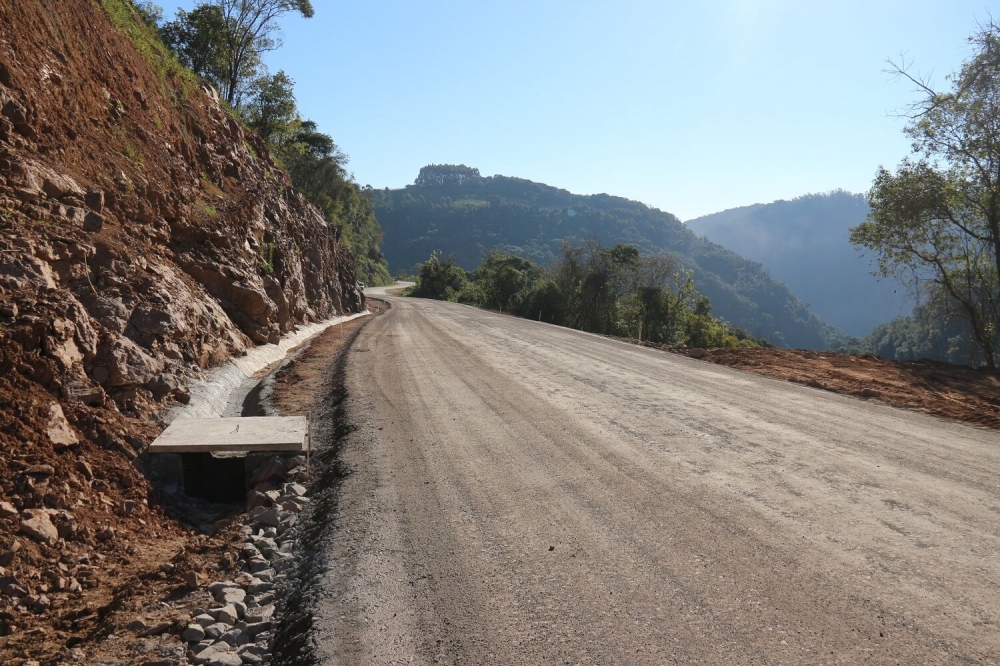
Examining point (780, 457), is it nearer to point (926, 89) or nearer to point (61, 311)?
point (61, 311)

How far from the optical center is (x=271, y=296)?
52.3 ft

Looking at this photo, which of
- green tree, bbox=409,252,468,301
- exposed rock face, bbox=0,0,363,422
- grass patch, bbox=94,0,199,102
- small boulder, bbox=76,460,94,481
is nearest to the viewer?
small boulder, bbox=76,460,94,481

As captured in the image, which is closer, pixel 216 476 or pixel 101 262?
pixel 216 476

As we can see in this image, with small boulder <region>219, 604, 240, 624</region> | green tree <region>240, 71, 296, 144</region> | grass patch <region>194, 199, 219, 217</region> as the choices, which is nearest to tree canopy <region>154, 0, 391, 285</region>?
green tree <region>240, 71, 296, 144</region>

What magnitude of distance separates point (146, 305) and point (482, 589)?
7083 mm

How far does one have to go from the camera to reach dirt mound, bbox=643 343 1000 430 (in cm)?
1051

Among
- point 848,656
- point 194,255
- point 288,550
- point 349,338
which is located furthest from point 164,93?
point 848,656

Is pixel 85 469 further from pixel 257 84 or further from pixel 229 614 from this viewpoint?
pixel 257 84

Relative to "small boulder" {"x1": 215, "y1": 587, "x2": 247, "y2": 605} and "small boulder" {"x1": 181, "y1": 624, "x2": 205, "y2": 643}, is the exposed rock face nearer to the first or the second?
"small boulder" {"x1": 215, "y1": 587, "x2": 247, "y2": 605}

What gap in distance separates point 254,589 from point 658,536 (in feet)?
10.0

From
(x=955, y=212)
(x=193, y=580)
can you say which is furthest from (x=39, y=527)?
(x=955, y=212)

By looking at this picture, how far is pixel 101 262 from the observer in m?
8.22

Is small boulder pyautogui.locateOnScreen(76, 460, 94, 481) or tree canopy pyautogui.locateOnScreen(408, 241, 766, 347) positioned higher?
tree canopy pyautogui.locateOnScreen(408, 241, 766, 347)

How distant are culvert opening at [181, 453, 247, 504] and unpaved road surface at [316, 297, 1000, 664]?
3.85 ft
